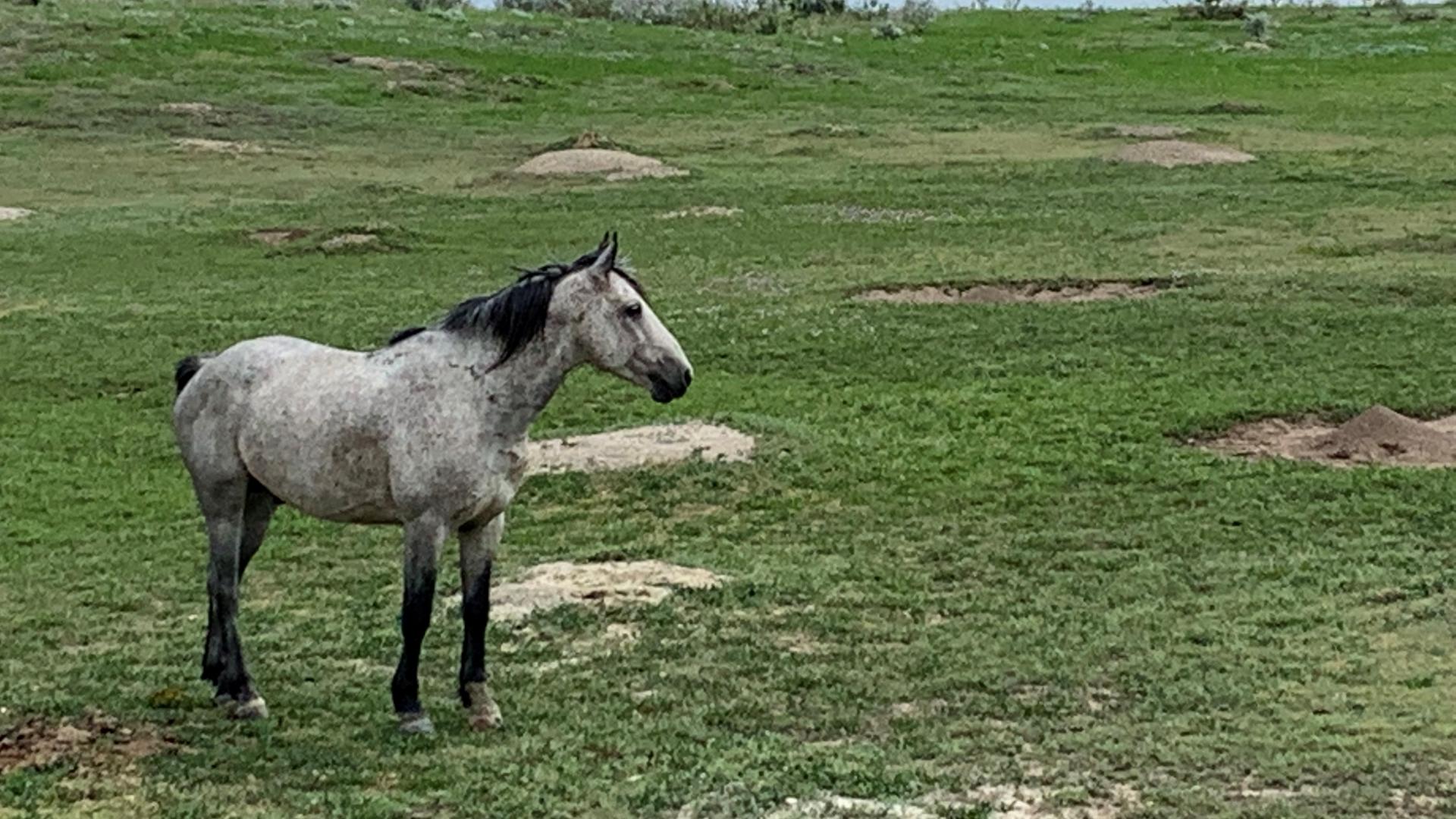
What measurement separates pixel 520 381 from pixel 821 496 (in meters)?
5.16

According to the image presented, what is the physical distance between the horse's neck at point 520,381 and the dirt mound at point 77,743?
1775 mm

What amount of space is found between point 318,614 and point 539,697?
2273mm

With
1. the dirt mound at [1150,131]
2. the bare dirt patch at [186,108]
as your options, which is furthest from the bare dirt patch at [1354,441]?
the bare dirt patch at [186,108]

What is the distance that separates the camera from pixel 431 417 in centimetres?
819

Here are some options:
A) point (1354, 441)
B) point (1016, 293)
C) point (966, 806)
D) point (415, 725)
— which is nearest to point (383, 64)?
point (1016, 293)

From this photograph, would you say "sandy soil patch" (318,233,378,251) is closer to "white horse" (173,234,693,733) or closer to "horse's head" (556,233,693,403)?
"white horse" (173,234,693,733)

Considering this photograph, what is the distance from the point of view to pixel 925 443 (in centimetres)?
1445

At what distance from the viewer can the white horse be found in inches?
322

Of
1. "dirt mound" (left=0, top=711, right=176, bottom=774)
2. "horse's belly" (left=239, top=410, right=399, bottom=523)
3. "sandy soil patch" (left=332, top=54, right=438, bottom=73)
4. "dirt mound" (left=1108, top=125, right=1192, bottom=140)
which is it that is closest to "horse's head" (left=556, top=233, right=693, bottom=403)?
"horse's belly" (left=239, top=410, right=399, bottom=523)

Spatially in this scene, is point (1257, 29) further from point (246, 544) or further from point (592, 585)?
point (246, 544)

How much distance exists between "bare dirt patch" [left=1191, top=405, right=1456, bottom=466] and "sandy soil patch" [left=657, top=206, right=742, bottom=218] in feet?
44.2

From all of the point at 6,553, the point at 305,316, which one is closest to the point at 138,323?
the point at 305,316

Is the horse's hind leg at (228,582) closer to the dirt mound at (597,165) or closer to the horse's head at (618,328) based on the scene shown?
the horse's head at (618,328)

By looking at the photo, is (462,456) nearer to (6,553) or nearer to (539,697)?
(539,697)
